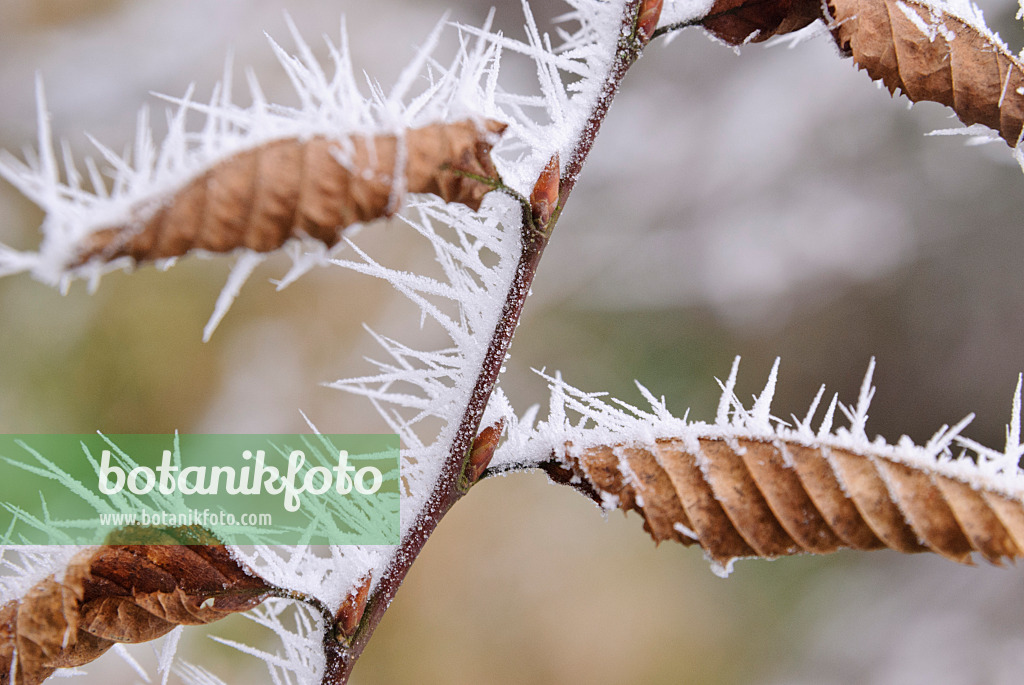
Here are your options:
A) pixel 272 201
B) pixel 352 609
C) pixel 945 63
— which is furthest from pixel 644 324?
pixel 272 201

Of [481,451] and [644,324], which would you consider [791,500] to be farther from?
[644,324]

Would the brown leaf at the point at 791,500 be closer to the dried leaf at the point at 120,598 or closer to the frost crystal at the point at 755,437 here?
the frost crystal at the point at 755,437

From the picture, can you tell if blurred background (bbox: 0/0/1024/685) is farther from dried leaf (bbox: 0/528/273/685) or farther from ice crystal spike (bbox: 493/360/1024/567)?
ice crystal spike (bbox: 493/360/1024/567)

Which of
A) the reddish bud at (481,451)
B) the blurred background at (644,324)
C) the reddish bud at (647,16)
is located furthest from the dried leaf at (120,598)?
the blurred background at (644,324)

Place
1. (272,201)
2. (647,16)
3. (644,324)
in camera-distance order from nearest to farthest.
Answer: (272,201) < (647,16) < (644,324)

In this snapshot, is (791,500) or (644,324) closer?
(791,500)

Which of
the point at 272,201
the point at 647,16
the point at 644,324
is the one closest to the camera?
the point at 272,201

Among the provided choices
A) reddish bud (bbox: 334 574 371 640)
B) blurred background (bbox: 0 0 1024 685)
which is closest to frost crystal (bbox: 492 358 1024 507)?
reddish bud (bbox: 334 574 371 640)
